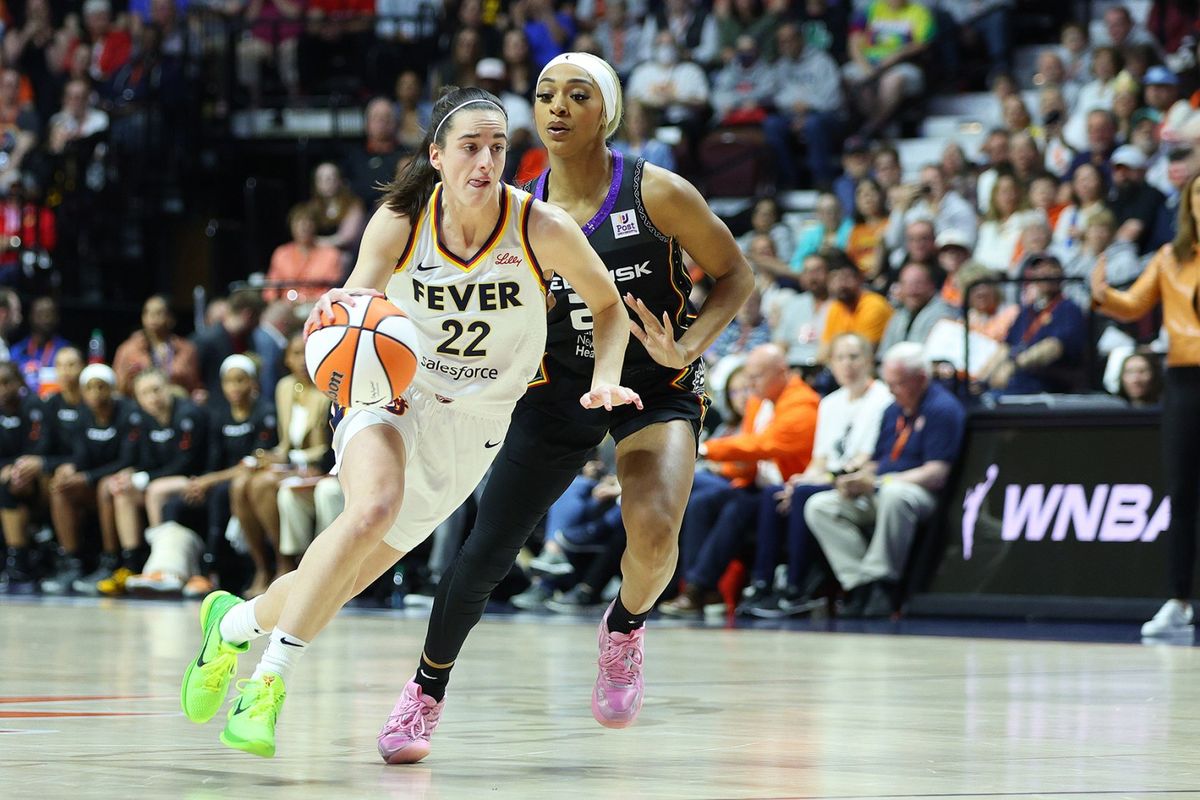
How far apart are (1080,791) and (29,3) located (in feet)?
63.3

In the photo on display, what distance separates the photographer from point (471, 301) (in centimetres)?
503

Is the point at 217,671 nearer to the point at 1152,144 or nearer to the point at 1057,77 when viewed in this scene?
the point at 1152,144

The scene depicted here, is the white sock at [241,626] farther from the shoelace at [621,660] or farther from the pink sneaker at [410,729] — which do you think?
the shoelace at [621,660]

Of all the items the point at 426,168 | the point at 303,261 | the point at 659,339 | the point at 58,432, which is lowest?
the point at 58,432

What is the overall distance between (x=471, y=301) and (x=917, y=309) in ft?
25.9

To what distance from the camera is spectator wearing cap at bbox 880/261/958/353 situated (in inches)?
487

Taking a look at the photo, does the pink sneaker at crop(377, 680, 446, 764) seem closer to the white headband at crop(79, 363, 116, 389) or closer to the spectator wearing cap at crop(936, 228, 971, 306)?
the spectator wearing cap at crop(936, 228, 971, 306)

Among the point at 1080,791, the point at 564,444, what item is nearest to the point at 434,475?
the point at 564,444

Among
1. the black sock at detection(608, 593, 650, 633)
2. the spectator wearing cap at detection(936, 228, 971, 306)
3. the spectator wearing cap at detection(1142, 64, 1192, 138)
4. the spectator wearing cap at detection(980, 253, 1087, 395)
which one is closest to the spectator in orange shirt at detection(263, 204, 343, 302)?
the spectator wearing cap at detection(936, 228, 971, 306)

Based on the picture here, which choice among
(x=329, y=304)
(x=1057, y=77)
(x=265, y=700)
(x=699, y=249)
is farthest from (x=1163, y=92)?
(x=265, y=700)

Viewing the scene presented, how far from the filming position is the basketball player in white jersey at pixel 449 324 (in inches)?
191

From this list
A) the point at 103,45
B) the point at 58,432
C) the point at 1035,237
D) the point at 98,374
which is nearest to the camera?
the point at 1035,237

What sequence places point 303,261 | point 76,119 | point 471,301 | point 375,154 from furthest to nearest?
point 76,119
point 375,154
point 303,261
point 471,301

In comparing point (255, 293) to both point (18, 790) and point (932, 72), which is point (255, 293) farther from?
point (18, 790)
